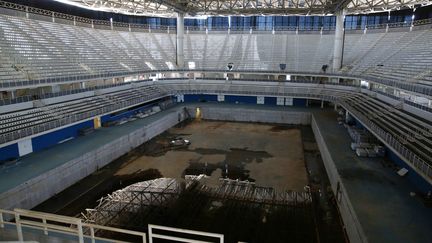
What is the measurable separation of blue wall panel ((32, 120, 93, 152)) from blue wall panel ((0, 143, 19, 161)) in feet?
3.77

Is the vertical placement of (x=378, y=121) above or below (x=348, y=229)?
above

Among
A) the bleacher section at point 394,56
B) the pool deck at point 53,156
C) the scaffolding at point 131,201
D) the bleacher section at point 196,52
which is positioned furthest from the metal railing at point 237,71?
the scaffolding at point 131,201

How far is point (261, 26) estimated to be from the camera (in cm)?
3734

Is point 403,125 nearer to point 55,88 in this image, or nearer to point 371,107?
point 371,107

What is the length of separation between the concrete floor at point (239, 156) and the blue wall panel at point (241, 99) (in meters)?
6.53

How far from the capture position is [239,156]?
743 inches

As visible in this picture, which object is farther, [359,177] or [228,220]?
[359,177]

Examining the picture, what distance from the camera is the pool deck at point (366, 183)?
9039 millimetres

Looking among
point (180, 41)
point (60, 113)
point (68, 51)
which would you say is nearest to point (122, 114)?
point (68, 51)

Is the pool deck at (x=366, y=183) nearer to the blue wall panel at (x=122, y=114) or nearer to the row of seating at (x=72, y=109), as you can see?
the row of seating at (x=72, y=109)

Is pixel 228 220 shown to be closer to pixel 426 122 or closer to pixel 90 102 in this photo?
pixel 426 122

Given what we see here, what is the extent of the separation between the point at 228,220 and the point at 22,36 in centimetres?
1956

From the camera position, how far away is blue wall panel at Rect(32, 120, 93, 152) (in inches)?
641

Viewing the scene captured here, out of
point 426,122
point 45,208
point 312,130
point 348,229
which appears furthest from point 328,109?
point 45,208
